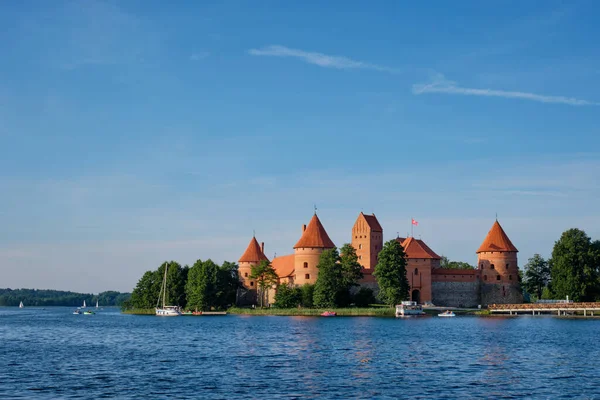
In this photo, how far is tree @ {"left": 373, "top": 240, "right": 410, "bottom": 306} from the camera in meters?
68.2

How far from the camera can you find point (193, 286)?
82.6 m

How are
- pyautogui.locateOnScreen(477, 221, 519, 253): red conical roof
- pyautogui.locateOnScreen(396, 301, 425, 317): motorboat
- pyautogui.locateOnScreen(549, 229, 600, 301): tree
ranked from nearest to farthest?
pyautogui.locateOnScreen(396, 301, 425, 317): motorboat, pyautogui.locateOnScreen(549, 229, 600, 301): tree, pyautogui.locateOnScreen(477, 221, 519, 253): red conical roof

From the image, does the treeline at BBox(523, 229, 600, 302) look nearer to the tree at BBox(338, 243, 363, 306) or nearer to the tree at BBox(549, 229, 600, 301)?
the tree at BBox(549, 229, 600, 301)

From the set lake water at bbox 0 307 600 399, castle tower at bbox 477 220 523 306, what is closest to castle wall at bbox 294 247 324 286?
castle tower at bbox 477 220 523 306

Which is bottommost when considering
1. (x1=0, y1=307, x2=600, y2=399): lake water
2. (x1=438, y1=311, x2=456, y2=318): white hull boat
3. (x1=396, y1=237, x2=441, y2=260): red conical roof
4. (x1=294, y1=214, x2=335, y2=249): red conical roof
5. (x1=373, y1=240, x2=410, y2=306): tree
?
(x1=0, y1=307, x2=600, y2=399): lake water

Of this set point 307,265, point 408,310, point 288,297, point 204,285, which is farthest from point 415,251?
point 204,285

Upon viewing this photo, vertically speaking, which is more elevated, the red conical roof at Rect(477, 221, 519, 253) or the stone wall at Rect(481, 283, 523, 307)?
the red conical roof at Rect(477, 221, 519, 253)

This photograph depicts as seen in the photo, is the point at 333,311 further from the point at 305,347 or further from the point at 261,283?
the point at 305,347

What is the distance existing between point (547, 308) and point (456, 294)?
11418 mm

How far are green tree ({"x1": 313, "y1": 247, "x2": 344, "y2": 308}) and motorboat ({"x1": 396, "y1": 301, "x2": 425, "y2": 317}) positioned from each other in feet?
22.6

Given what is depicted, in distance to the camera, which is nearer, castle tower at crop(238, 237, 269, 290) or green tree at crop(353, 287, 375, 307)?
green tree at crop(353, 287, 375, 307)

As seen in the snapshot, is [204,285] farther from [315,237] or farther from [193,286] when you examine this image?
[315,237]

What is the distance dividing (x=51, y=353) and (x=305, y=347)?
12.3m

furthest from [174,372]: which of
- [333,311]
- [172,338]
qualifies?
[333,311]
